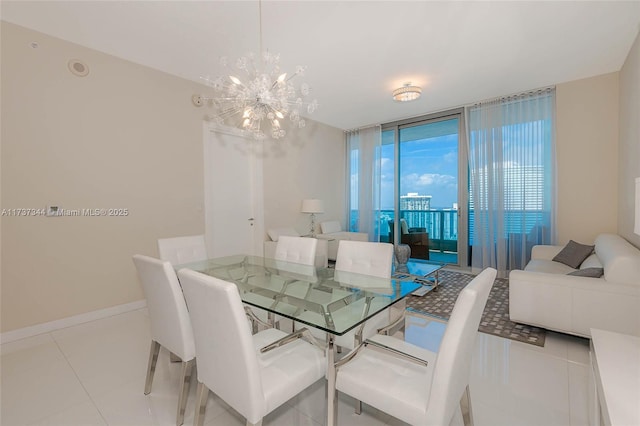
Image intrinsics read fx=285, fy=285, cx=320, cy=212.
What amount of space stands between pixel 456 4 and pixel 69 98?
12.2 feet

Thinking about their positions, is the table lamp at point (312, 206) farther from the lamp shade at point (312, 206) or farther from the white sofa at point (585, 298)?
the white sofa at point (585, 298)

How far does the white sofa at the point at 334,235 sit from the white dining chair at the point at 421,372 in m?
3.54

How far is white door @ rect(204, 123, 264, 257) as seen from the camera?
4.02m

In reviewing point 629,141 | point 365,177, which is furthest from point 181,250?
point 629,141

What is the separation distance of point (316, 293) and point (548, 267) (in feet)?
9.55

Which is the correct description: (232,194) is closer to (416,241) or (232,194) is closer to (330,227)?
(330,227)

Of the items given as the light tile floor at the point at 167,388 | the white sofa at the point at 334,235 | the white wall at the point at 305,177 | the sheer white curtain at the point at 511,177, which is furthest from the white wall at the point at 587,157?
the white wall at the point at 305,177

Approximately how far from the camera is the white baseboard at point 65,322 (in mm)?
2545

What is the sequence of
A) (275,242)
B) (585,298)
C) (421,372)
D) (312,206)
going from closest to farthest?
(421,372) → (585,298) → (275,242) → (312,206)

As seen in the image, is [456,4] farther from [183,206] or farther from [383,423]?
[183,206]

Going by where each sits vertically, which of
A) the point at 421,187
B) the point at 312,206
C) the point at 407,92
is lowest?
the point at 312,206

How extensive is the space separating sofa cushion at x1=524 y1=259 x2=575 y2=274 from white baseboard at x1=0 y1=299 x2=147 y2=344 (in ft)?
13.5

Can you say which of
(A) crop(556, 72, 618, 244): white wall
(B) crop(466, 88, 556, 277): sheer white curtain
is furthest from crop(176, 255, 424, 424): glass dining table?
(A) crop(556, 72, 618, 244): white wall

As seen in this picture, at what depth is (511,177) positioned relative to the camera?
4.30 meters
